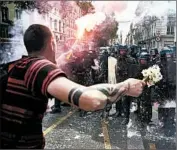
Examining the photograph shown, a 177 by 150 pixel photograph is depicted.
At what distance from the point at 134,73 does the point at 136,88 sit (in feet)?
2.78

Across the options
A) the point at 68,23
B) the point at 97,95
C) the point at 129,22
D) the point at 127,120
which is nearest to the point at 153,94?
the point at 127,120

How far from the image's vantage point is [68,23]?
2.61m

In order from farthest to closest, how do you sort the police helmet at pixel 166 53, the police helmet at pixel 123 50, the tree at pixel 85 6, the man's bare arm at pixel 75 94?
the police helmet at pixel 123 50, the police helmet at pixel 166 53, the tree at pixel 85 6, the man's bare arm at pixel 75 94

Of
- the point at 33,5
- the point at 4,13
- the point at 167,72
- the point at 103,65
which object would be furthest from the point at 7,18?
the point at 167,72

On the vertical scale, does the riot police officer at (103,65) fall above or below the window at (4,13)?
below

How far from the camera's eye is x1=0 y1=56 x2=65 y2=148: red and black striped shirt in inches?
56.2

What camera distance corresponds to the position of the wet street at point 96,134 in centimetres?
276

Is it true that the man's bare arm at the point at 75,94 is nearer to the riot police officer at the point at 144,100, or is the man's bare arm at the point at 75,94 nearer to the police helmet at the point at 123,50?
the riot police officer at the point at 144,100

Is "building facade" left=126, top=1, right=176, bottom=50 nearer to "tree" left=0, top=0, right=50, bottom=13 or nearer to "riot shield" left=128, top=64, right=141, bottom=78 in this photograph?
"riot shield" left=128, top=64, right=141, bottom=78

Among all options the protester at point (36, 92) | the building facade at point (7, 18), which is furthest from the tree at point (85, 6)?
the protester at point (36, 92)

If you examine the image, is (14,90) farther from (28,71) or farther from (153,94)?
(153,94)

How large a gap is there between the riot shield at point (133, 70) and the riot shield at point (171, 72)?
265 millimetres

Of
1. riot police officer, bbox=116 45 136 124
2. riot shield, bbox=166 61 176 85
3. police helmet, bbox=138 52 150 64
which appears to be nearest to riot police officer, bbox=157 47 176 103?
riot shield, bbox=166 61 176 85

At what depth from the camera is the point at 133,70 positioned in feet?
8.63
